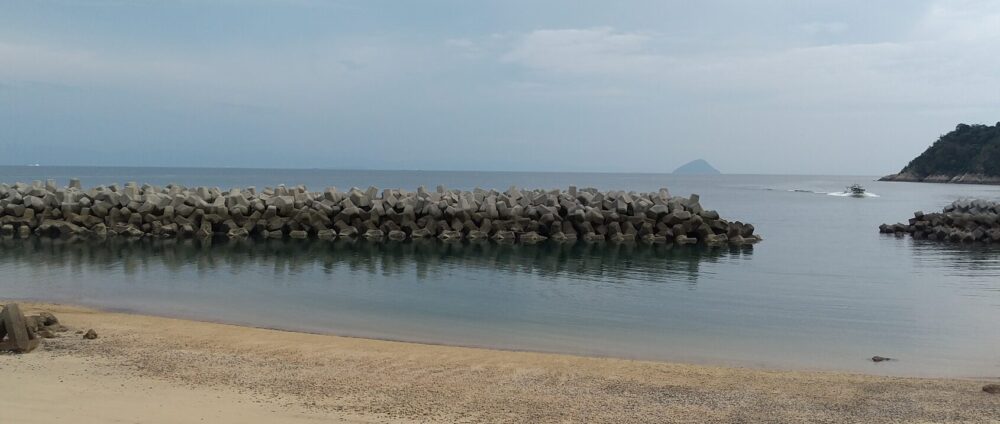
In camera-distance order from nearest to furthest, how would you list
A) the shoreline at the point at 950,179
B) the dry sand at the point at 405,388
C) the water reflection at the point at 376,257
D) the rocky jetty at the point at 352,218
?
the dry sand at the point at 405,388, the water reflection at the point at 376,257, the rocky jetty at the point at 352,218, the shoreline at the point at 950,179

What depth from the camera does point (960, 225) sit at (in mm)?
25703

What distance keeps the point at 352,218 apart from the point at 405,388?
634 inches

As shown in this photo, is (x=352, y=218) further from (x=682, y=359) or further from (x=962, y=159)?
(x=962, y=159)

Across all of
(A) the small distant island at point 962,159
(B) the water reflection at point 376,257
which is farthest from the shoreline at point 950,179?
(B) the water reflection at point 376,257

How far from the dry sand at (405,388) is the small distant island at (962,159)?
351 feet

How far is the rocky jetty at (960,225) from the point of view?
24.4m

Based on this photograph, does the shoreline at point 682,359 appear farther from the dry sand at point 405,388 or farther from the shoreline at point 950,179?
the shoreline at point 950,179

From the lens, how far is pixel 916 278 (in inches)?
632

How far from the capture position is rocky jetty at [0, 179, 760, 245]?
71.1 feet

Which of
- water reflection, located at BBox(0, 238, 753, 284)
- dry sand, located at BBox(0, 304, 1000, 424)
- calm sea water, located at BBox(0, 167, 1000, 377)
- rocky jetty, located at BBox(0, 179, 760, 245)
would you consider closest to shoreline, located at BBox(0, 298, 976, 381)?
calm sea water, located at BBox(0, 167, 1000, 377)

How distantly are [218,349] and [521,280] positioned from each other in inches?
295

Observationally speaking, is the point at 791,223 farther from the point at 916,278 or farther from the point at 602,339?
the point at 602,339

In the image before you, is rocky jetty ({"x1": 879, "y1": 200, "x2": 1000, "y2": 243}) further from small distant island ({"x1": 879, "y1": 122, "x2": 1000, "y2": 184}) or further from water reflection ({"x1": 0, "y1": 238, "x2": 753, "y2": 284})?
small distant island ({"x1": 879, "y1": 122, "x2": 1000, "y2": 184})

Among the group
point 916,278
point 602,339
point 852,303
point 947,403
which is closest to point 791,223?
point 916,278
